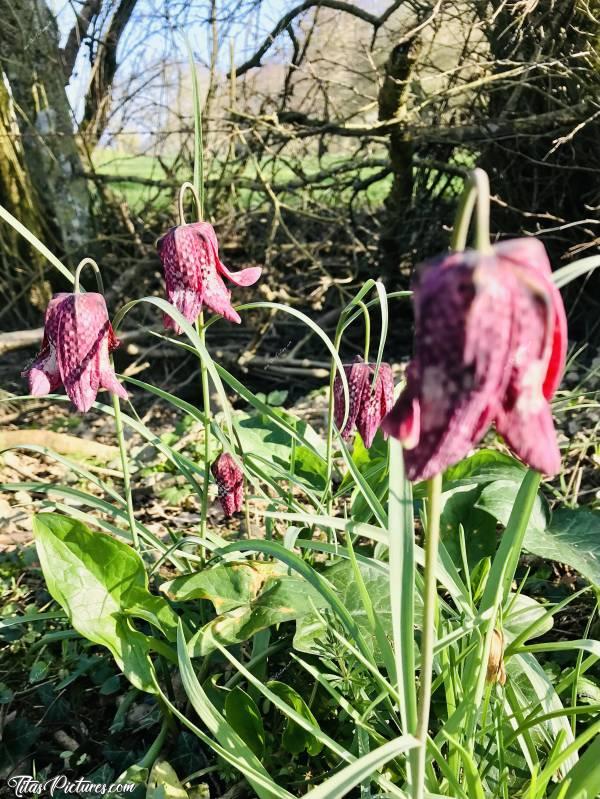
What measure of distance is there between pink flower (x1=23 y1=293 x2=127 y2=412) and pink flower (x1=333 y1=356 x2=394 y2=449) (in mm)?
405

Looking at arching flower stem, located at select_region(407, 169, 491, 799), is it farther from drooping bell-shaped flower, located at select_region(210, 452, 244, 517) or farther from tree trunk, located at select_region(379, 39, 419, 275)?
tree trunk, located at select_region(379, 39, 419, 275)

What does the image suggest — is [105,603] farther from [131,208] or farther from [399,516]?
[131,208]

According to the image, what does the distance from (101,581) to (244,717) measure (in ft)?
1.10

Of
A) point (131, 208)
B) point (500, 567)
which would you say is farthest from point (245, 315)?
point (500, 567)

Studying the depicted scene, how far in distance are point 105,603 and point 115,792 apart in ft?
0.98

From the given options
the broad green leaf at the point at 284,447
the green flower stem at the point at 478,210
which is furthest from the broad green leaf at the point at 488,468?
the green flower stem at the point at 478,210

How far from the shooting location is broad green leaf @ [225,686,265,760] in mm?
1129

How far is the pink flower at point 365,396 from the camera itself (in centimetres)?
131

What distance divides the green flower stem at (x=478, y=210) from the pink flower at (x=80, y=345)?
68cm

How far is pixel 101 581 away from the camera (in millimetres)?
1221

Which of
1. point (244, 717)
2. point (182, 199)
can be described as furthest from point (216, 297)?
point (244, 717)

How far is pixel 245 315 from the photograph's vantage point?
347cm

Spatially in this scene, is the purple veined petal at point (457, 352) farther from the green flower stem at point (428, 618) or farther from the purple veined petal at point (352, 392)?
the purple veined petal at point (352, 392)

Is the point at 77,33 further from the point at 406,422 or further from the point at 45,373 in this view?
the point at 406,422
